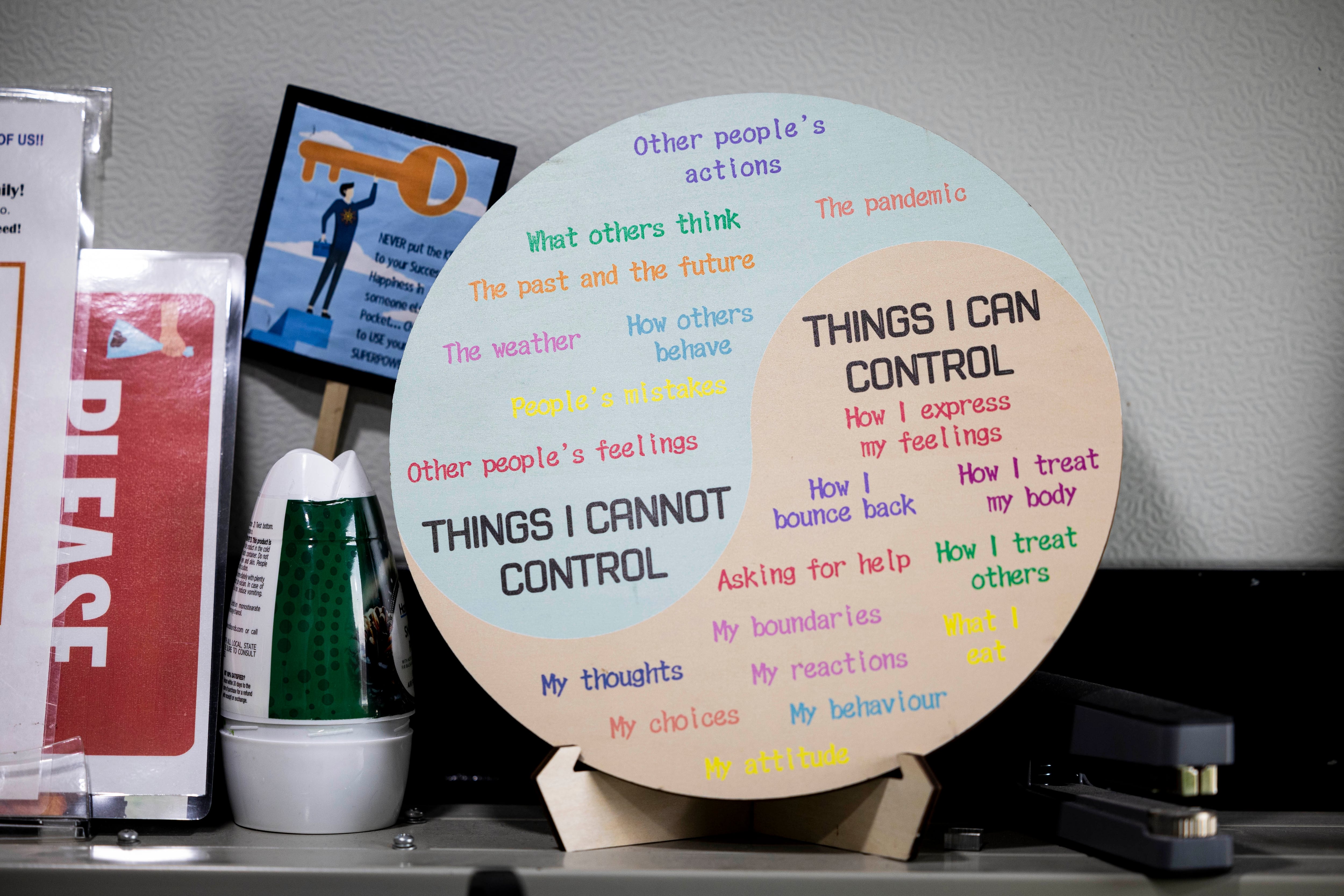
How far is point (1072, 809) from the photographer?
0.76 meters

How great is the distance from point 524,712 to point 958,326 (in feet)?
1.59

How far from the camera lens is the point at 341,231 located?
1010 millimetres

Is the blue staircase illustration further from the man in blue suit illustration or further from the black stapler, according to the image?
the black stapler

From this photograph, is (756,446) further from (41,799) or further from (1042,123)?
(41,799)

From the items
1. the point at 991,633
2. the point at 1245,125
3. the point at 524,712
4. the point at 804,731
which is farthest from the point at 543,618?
the point at 1245,125

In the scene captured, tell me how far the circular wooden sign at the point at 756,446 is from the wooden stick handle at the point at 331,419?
0.26 m

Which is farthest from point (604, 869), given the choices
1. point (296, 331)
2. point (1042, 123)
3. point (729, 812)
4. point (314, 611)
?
point (1042, 123)

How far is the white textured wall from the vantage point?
1018mm

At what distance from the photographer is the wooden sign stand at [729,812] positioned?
2.39 ft

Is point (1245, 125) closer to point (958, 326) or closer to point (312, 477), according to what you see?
point (958, 326)

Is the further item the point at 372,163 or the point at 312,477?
the point at 372,163

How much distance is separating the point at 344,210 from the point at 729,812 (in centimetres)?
74

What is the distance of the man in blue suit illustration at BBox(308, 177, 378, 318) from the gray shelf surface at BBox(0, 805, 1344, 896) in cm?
56

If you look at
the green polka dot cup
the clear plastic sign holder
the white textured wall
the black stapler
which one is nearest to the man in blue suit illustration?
the white textured wall
